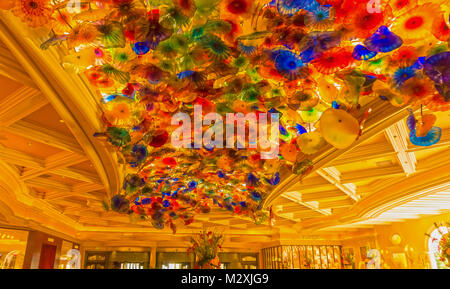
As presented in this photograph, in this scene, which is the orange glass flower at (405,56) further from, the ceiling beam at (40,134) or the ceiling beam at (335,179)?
the ceiling beam at (40,134)

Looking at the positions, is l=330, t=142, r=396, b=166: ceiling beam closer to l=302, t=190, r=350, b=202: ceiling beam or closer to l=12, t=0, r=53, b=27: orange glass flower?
l=302, t=190, r=350, b=202: ceiling beam

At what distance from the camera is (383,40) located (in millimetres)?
1724

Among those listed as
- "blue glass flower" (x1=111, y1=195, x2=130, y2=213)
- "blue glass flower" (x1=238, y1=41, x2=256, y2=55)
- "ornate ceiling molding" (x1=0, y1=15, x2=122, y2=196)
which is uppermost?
"ornate ceiling molding" (x1=0, y1=15, x2=122, y2=196)

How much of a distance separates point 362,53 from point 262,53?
628 mm

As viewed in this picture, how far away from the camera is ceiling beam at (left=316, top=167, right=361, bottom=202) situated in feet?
20.6

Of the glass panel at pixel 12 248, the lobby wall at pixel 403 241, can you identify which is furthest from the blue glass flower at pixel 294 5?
the lobby wall at pixel 403 241

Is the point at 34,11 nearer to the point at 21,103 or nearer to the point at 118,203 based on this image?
the point at 21,103

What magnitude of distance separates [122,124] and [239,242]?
13823 millimetres

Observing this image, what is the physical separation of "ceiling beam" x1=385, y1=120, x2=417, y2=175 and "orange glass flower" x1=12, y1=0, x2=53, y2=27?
4042 mm

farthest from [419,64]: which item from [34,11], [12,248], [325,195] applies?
[12,248]

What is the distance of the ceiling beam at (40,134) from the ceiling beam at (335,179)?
4554mm

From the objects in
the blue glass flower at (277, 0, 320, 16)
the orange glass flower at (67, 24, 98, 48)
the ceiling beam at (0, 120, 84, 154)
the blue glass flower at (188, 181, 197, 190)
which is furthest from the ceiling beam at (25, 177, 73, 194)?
the blue glass flower at (277, 0, 320, 16)
